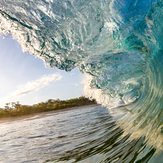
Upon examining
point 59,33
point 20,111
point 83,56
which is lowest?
point 20,111

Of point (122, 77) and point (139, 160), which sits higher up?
point (122, 77)

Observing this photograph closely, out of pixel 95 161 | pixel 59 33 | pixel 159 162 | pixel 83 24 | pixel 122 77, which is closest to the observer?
pixel 159 162

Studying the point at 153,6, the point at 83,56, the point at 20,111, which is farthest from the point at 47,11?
the point at 20,111

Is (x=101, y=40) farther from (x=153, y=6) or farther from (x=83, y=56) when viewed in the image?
(x=153, y=6)

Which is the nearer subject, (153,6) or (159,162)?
(159,162)

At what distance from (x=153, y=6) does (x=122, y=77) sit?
424 cm

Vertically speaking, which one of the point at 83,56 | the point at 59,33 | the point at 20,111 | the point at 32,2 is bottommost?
the point at 20,111

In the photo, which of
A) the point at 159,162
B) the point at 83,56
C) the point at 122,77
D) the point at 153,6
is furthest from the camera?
the point at 122,77

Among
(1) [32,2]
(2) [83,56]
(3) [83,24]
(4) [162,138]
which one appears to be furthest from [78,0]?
(4) [162,138]

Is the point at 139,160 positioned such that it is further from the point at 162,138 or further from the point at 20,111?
the point at 20,111

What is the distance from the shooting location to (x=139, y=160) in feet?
6.79

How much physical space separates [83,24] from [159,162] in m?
3.44

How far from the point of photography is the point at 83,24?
3.59 metres

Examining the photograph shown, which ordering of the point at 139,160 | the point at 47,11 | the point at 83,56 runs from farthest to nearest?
the point at 83,56
the point at 47,11
the point at 139,160
